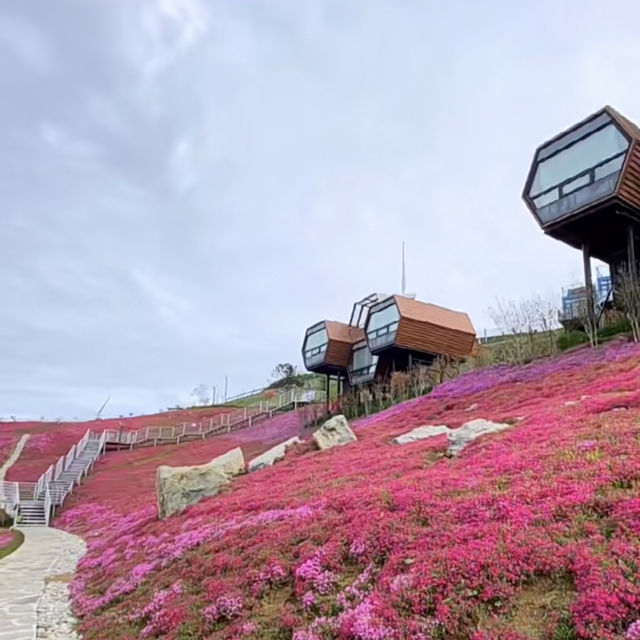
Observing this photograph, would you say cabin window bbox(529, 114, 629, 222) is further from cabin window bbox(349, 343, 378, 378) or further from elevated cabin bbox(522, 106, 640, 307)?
cabin window bbox(349, 343, 378, 378)

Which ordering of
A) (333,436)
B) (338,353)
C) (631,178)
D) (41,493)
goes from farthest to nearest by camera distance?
(338,353) < (41,493) < (631,178) < (333,436)

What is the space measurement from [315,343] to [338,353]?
2.29m

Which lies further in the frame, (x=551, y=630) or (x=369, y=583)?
(x=369, y=583)

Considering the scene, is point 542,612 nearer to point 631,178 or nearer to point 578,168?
point 631,178

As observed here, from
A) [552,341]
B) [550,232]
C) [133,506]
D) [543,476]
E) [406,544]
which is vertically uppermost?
[550,232]

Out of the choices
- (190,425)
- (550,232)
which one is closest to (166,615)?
(550,232)

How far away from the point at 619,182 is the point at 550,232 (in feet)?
13.1

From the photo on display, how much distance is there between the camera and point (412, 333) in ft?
117

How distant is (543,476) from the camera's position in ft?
23.1

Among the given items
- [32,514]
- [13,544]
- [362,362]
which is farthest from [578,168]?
[32,514]

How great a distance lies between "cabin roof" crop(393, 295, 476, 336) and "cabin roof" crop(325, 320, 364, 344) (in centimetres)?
688

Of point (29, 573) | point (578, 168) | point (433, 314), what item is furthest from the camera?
point (433, 314)

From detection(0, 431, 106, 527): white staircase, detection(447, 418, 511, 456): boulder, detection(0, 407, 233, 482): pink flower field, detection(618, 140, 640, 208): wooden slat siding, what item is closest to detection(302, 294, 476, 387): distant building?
detection(618, 140, 640, 208): wooden slat siding

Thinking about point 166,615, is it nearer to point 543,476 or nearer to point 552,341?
point 543,476
